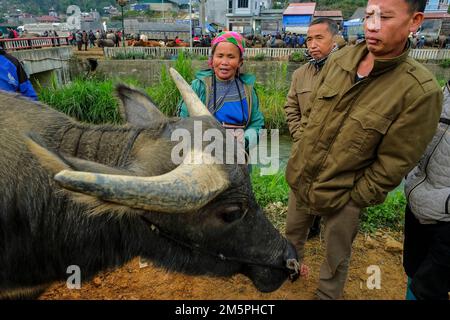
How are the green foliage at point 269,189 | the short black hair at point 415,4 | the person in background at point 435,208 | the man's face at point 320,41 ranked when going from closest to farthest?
the short black hair at point 415,4 → the person in background at point 435,208 → the man's face at point 320,41 → the green foliage at point 269,189

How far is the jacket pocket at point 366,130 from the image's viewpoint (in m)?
2.04

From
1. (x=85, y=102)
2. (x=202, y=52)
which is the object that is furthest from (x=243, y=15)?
(x=85, y=102)

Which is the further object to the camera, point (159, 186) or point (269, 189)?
point (269, 189)

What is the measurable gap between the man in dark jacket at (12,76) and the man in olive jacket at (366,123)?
299 cm

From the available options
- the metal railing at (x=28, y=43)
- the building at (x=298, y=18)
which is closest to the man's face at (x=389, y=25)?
the metal railing at (x=28, y=43)

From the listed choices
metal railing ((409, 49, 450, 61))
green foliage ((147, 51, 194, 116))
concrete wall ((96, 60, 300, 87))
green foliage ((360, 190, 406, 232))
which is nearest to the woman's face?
green foliage ((360, 190, 406, 232))

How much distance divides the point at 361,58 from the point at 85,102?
296 inches

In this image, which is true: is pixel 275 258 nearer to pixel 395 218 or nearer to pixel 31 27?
pixel 395 218

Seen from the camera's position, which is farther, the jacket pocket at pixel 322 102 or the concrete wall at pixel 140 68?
the concrete wall at pixel 140 68

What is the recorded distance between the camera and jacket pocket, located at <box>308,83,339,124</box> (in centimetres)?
226

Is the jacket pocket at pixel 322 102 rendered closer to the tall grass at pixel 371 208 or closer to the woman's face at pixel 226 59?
the woman's face at pixel 226 59

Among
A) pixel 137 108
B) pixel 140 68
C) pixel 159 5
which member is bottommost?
pixel 140 68

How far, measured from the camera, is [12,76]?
11.7 feet

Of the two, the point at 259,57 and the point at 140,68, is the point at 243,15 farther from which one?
the point at 140,68
